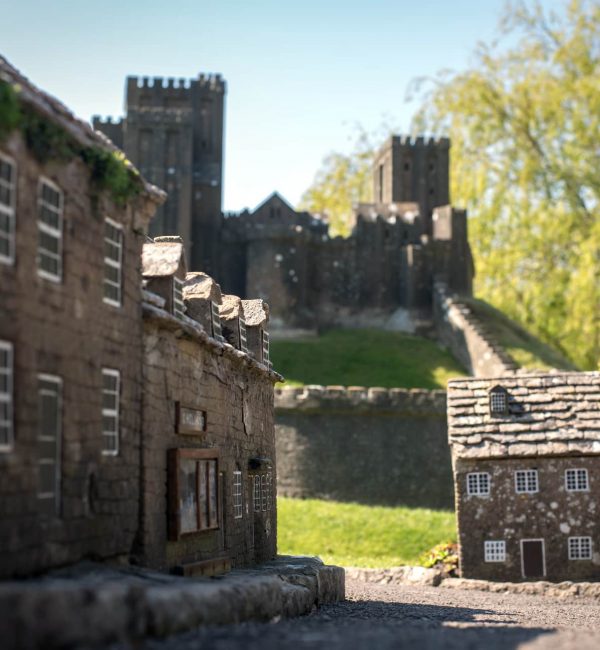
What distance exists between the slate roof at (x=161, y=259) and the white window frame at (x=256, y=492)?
257 inches

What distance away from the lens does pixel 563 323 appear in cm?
5425

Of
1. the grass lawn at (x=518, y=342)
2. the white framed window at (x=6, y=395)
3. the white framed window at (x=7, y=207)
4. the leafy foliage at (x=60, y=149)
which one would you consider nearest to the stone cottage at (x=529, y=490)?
the leafy foliage at (x=60, y=149)

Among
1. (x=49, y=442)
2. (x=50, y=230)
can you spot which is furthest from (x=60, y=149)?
(x=49, y=442)

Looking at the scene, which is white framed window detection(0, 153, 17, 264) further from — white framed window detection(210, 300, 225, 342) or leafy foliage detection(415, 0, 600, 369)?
leafy foliage detection(415, 0, 600, 369)

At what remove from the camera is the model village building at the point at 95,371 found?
40.9ft

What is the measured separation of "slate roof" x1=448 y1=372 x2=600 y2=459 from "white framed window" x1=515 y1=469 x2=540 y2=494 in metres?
0.53

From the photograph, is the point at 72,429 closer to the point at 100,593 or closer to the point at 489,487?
the point at 100,593

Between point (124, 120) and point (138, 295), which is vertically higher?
point (124, 120)

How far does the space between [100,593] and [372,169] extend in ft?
209

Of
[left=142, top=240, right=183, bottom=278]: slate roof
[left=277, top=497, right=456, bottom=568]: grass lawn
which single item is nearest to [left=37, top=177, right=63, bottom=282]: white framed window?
[left=142, top=240, right=183, bottom=278]: slate roof

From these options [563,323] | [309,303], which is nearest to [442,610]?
[563,323]

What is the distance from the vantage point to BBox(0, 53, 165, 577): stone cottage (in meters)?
12.4

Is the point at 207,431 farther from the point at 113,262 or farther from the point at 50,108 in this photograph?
the point at 50,108

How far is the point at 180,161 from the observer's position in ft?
196
